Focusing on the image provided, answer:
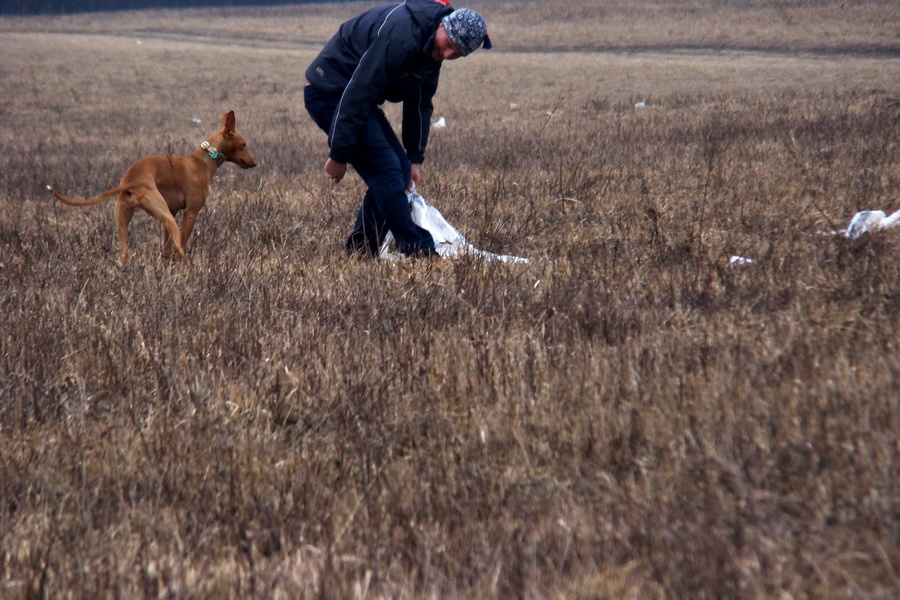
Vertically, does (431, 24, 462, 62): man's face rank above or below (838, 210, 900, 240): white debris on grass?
above

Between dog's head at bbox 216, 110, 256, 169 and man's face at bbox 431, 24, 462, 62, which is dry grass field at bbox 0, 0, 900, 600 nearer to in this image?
dog's head at bbox 216, 110, 256, 169

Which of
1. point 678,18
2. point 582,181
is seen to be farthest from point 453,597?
point 678,18

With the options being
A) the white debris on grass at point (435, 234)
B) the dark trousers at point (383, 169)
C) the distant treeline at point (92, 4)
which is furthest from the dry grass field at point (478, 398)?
the distant treeline at point (92, 4)

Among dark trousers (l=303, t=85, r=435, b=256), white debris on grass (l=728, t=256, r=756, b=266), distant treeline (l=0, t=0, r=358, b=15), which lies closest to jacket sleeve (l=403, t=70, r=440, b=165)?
dark trousers (l=303, t=85, r=435, b=256)

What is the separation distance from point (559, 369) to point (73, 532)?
161 cm

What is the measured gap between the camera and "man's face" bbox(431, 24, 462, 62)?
4445 millimetres

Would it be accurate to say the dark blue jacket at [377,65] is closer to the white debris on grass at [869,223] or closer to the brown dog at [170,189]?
the brown dog at [170,189]

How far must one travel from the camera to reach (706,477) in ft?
7.57

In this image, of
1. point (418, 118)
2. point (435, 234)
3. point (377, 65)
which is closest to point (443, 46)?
point (377, 65)

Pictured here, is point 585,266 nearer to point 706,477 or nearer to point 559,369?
point 559,369

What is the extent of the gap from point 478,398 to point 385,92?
8.06 feet

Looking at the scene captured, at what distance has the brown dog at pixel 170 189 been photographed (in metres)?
5.29

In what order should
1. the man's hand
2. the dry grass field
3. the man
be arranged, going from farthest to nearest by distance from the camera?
the man's hand
the man
the dry grass field

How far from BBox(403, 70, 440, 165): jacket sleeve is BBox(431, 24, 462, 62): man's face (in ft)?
1.43
